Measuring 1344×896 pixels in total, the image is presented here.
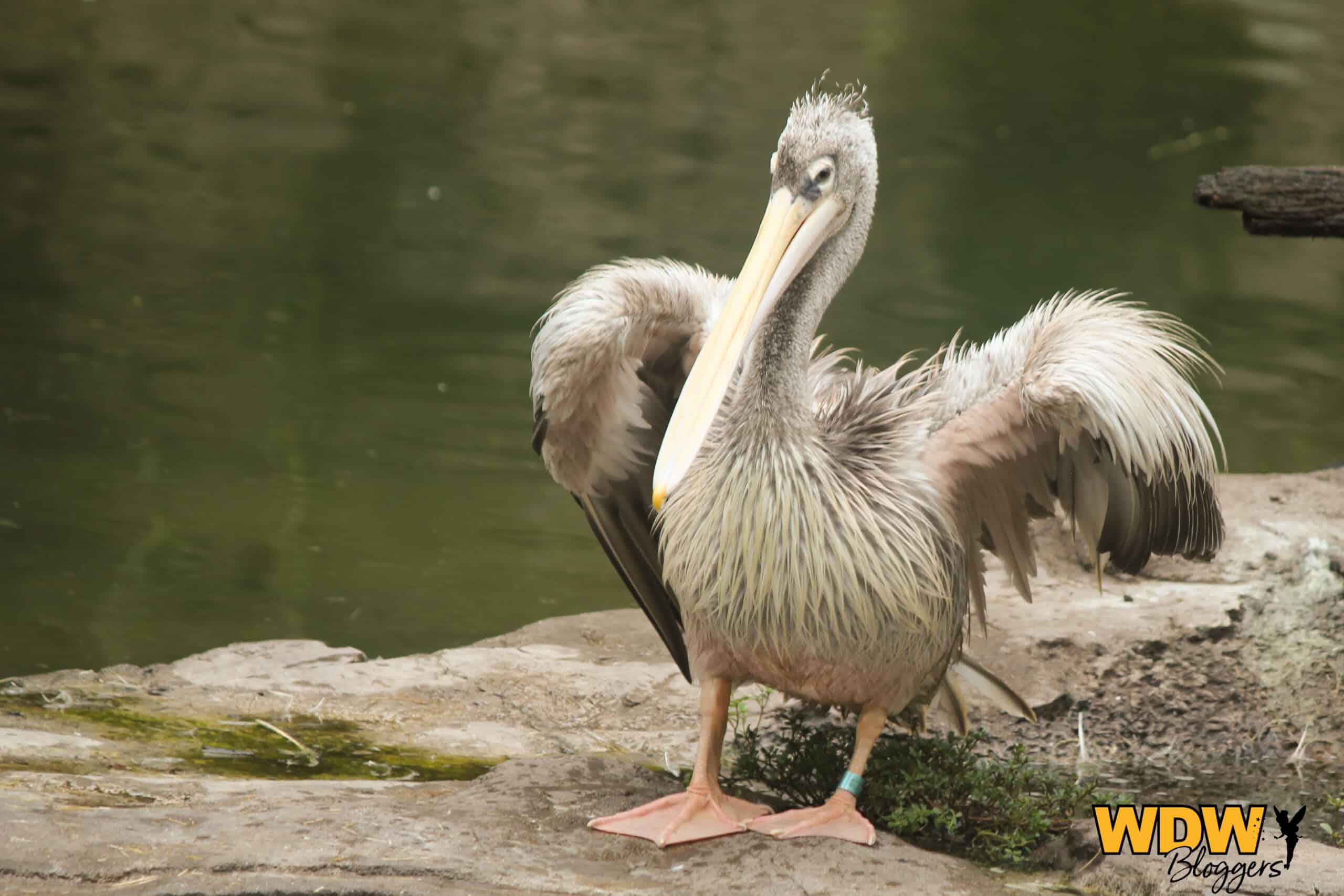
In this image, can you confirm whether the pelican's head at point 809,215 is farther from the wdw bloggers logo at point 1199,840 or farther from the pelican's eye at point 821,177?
the wdw bloggers logo at point 1199,840

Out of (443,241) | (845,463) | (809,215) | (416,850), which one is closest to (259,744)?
(416,850)

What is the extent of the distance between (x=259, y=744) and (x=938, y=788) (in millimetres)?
1655

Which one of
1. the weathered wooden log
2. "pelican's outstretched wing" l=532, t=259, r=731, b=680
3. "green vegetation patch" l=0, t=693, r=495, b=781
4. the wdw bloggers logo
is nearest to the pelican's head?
"pelican's outstretched wing" l=532, t=259, r=731, b=680

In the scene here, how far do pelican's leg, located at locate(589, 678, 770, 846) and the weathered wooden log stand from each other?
2396 mm

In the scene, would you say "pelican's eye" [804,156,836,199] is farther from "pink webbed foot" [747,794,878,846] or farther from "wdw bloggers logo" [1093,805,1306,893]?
"wdw bloggers logo" [1093,805,1306,893]

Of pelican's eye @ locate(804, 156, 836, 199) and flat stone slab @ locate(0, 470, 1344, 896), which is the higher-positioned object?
pelican's eye @ locate(804, 156, 836, 199)

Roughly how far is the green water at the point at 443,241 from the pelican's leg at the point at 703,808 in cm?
228

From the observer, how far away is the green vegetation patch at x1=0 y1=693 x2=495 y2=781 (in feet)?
13.3

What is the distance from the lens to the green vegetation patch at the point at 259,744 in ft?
13.3

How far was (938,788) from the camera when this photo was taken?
377 centimetres

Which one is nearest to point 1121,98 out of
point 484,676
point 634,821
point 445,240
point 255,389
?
point 445,240

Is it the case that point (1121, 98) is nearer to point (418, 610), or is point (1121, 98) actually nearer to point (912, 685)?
point (418, 610)

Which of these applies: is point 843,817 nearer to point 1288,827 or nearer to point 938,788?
point 938,788

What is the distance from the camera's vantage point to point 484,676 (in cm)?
484
